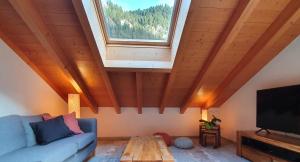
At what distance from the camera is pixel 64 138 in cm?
279

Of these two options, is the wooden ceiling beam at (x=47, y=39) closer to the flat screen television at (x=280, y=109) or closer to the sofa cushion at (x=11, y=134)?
the sofa cushion at (x=11, y=134)

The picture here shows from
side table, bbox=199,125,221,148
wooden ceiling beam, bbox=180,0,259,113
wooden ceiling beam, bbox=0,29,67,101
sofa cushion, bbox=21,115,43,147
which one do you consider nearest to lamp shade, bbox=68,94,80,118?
wooden ceiling beam, bbox=0,29,67,101

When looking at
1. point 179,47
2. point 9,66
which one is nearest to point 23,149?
point 9,66

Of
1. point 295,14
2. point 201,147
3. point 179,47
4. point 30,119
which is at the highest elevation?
point 295,14

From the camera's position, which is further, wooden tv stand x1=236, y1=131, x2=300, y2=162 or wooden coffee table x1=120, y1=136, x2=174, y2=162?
wooden tv stand x1=236, y1=131, x2=300, y2=162

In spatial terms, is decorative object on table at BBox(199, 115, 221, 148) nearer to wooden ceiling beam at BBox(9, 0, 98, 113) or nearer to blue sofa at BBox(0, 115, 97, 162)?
blue sofa at BBox(0, 115, 97, 162)

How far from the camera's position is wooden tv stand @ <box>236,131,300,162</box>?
247cm

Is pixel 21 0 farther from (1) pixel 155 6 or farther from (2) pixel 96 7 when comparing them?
(1) pixel 155 6

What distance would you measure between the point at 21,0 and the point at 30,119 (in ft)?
5.12

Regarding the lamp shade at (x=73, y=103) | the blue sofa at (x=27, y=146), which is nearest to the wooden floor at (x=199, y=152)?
the lamp shade at (x=73, y=103)

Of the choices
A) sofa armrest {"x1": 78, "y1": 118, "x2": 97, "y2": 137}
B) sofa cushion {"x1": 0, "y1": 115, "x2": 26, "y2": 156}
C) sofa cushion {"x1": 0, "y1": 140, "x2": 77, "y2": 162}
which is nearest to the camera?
sofa cushion {"x1": 0, "y1": 140, "x2": 77, "y2": 162}

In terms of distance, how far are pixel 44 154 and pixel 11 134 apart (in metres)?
0.63

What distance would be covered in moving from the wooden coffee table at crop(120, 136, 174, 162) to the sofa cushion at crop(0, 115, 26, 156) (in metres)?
1.25

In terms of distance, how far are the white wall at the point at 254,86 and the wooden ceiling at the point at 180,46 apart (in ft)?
0.44
